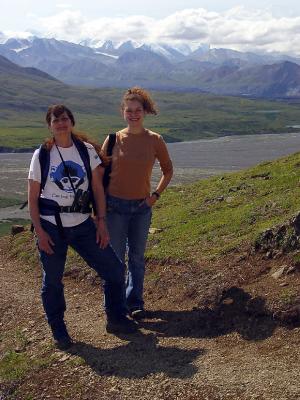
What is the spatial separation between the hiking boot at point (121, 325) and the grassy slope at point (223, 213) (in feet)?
9.94

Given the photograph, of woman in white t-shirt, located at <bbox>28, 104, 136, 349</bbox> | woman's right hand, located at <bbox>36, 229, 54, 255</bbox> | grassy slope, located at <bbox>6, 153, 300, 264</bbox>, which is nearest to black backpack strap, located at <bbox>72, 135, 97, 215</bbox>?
woman in white t-shirt, located at <bbox>28, 104, 136, 349</bbox>

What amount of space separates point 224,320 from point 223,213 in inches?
263

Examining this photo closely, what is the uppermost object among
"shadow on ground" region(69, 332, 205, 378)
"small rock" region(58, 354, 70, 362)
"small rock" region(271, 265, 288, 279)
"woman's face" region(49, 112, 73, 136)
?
"woman's face" region(49, 112, 73, 136)

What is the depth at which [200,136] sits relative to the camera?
145500 millimetres

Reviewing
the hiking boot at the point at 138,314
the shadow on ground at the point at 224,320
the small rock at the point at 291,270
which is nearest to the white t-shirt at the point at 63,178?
the hiking boot at the point at 138,314

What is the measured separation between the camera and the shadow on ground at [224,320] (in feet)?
29.7

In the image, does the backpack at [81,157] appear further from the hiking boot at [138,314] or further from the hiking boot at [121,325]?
the hiking boot at [138,314]

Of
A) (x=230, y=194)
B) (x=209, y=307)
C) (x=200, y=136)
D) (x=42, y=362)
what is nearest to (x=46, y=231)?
(x=42, y=362)

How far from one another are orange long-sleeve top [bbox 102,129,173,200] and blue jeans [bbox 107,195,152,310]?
170mm

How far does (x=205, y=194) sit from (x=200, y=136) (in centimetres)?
12622

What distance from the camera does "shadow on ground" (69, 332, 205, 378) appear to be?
27.5 ft

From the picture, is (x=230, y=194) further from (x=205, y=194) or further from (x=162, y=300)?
(x=162, y=300)

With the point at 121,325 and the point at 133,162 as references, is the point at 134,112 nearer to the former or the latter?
the point at 133,162

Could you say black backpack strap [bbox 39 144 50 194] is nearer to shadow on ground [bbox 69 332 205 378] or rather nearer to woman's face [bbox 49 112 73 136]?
woman's face [bbox 49 112 73 136]
